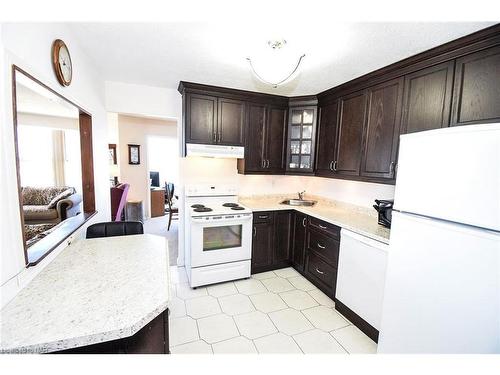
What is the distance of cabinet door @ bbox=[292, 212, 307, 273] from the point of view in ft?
9.05

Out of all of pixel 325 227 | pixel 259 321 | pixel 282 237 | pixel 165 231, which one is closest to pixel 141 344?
pixel 259 321

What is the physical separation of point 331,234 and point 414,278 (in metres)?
1.00

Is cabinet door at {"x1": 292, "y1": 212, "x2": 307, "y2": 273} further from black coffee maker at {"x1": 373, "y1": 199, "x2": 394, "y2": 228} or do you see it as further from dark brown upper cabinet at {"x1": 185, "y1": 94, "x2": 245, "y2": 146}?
dark brown upper cabinet at {"x1": 185, "y1": 94, "x2": 245, "y2": 146}

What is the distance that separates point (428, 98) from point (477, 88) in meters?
0.30

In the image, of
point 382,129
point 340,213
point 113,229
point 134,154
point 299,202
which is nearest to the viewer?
point 113,229

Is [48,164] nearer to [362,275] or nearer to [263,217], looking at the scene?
[263,217]

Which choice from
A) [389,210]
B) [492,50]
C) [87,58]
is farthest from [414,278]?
[87,58]

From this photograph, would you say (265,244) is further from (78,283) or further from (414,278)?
(78,283)

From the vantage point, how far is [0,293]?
853 millimetres

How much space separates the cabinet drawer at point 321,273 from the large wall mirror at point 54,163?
2403 millimetres

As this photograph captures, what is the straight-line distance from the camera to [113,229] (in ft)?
5.96

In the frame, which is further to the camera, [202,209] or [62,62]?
[202,209]

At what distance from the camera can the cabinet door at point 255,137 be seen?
286cm

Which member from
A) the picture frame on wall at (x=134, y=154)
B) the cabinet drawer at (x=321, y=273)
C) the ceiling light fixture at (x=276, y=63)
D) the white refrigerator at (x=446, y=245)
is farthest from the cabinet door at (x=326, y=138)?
the picture frame on wall at (x=134, y=154)
